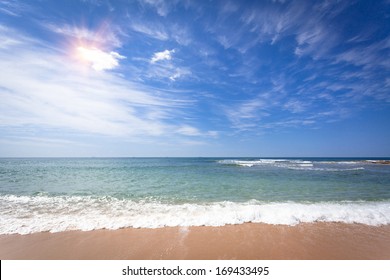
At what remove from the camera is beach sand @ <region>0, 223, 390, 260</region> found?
4.55m

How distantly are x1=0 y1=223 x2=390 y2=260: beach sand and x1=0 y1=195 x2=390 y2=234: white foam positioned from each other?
1.56ft

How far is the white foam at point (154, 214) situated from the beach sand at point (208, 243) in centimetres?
48

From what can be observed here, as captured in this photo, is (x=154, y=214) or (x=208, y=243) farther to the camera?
(x=154, y=214)

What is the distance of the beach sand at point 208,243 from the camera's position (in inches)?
179

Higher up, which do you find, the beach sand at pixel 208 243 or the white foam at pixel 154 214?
the white foam at pixel 154 214

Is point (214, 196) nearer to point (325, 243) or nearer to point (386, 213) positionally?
point (325, 243)

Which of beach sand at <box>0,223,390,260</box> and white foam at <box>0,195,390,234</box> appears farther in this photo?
white foam at <box>0,195,390,234</box>

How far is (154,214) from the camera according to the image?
7402 millimetres

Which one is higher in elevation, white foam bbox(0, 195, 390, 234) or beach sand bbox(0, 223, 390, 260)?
white foam bbox(0, 195, 390, 234)

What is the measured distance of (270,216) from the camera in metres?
7.04

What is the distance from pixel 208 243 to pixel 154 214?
308cm
